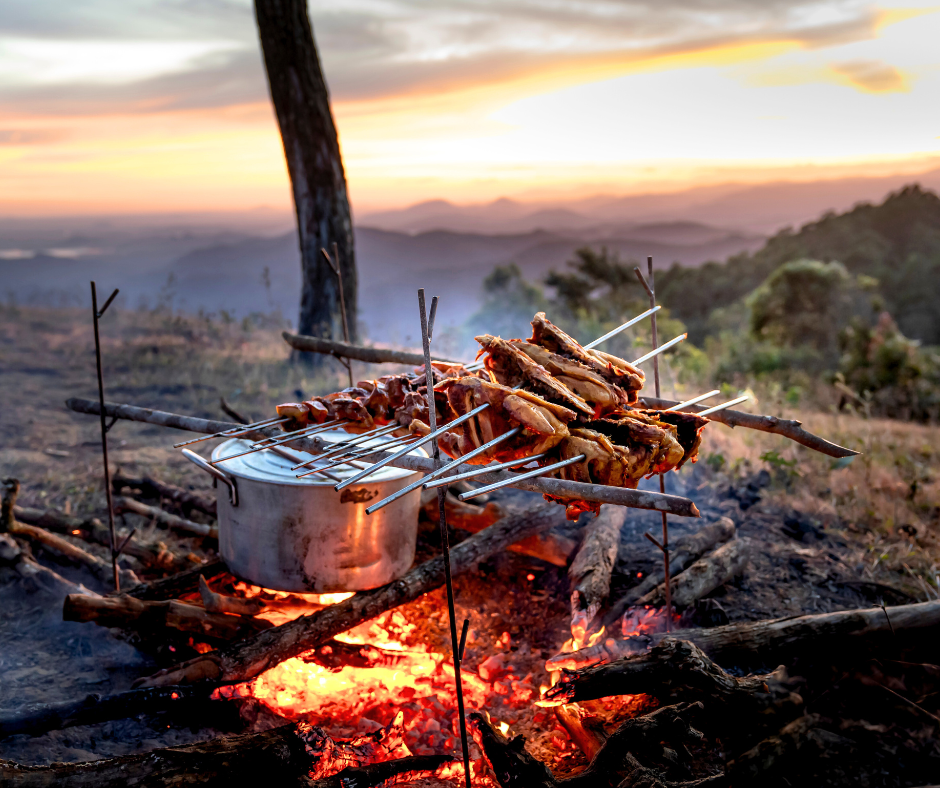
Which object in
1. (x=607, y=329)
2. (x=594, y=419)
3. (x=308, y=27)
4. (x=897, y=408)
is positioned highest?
(x=308, y=27)

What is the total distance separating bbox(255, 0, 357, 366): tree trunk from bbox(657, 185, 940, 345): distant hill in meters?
16.7

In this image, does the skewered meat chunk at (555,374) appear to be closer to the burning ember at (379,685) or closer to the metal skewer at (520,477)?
the metal skewer at (520,477)

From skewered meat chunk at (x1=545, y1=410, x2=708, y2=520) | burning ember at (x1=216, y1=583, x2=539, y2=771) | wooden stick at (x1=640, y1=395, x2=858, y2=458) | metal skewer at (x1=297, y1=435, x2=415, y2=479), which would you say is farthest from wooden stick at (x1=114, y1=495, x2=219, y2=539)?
wooden stick at (x1=640, y1=395, x2=858, y2=458)

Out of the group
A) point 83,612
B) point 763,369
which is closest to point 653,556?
point 83,612

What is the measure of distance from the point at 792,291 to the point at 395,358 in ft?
50.8

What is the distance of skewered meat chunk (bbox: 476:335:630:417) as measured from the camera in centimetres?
321

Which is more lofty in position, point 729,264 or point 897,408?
point 729,264

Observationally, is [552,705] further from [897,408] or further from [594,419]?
[897,408]

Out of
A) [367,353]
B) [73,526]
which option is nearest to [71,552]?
[73,526]

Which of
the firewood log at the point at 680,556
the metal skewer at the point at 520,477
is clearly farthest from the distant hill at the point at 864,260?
the metal skewer at the point at 520,477

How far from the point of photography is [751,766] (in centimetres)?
280

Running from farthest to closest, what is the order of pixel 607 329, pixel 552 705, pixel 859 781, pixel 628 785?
pixel 607 329
pixel 552 705
pixel 859 781
pixel 628 785

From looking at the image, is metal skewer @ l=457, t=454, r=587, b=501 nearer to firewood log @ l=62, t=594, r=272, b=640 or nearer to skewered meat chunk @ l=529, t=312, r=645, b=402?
skewered meat chunk @ l=529, t=312, r=645, b=402

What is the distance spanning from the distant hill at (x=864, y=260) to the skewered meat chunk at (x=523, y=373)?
21964 mm
